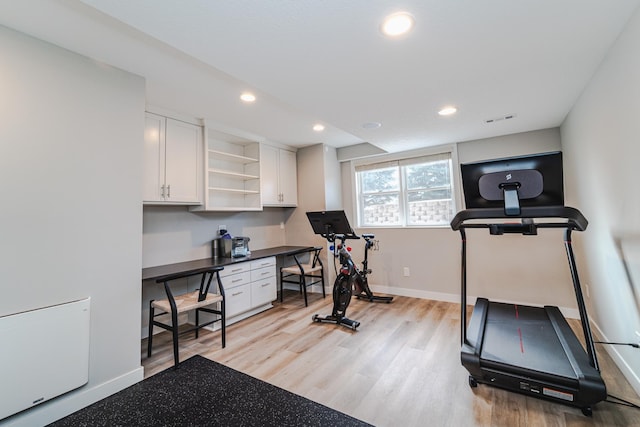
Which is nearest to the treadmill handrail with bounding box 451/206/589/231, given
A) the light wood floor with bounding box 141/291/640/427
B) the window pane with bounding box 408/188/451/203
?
the light wood floor with bounding box 141/291/640/427

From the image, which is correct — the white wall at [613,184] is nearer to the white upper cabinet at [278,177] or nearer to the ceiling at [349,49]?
the ceiling at [349,49]

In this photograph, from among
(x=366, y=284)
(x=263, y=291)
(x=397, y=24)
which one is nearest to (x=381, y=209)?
(x=366, y=284)

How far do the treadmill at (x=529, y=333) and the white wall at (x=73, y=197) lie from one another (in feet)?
8.79

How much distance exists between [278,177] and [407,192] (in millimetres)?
2143

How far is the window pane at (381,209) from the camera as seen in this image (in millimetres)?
4562

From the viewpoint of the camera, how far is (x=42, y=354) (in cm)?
171

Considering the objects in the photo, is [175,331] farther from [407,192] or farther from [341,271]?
[407,192]

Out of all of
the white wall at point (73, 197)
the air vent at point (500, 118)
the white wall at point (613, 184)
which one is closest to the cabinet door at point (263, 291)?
the white wall at point (73, 197)

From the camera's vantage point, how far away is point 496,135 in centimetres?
369

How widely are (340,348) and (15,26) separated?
11.2 ft

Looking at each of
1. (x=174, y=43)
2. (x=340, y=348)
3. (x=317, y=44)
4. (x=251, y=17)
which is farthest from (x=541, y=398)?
(x=174, y=43)

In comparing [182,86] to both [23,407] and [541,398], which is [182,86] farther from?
[541,398]

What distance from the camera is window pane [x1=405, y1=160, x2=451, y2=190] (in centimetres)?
412

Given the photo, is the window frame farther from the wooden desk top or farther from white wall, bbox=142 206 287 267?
white wall, bbox=142 206 287 267
